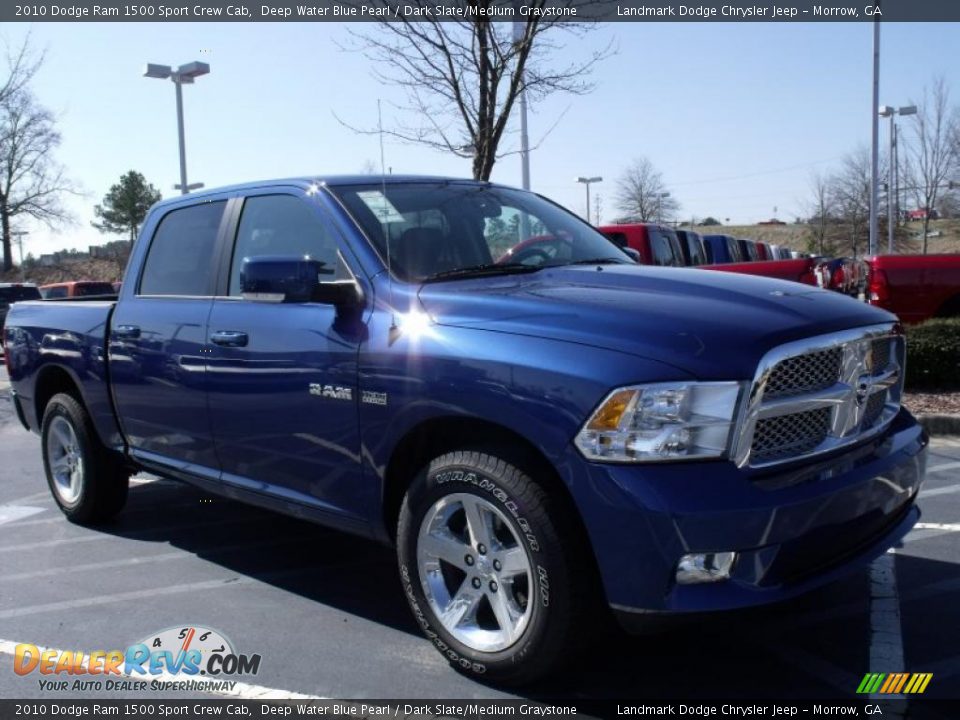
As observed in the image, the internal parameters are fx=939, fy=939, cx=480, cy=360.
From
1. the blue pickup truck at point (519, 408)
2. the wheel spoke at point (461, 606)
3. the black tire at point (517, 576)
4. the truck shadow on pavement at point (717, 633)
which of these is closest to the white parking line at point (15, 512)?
the truck shadow on pavement at point (717, 633)

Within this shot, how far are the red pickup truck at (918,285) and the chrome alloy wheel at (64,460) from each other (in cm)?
957

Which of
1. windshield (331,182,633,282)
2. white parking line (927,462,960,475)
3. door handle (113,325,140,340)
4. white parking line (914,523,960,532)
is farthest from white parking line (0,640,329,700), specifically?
white parking line (927,462,960,475)

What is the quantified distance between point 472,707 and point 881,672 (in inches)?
58.5

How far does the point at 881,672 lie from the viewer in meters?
3.39

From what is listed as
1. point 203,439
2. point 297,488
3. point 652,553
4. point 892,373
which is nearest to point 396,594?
point 297,488

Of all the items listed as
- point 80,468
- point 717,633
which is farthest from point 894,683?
point 80,468

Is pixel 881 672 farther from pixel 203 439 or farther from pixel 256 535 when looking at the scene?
pixel 256 535

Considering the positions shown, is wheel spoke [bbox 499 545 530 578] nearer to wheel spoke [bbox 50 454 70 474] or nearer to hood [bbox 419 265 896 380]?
hood [bbox 419 265 896 380]

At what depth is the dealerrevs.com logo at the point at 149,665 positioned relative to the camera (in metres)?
3.61

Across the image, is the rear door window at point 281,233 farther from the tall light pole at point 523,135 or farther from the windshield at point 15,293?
the windshield at point 15,293

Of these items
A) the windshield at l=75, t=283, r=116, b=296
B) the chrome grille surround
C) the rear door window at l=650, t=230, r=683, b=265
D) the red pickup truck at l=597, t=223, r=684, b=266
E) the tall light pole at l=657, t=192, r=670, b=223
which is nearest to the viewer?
the chrome grille surround

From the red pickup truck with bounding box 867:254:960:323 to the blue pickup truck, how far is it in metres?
8.23

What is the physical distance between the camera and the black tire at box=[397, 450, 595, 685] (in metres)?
3.03

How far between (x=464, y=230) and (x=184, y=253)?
5.47 ft
